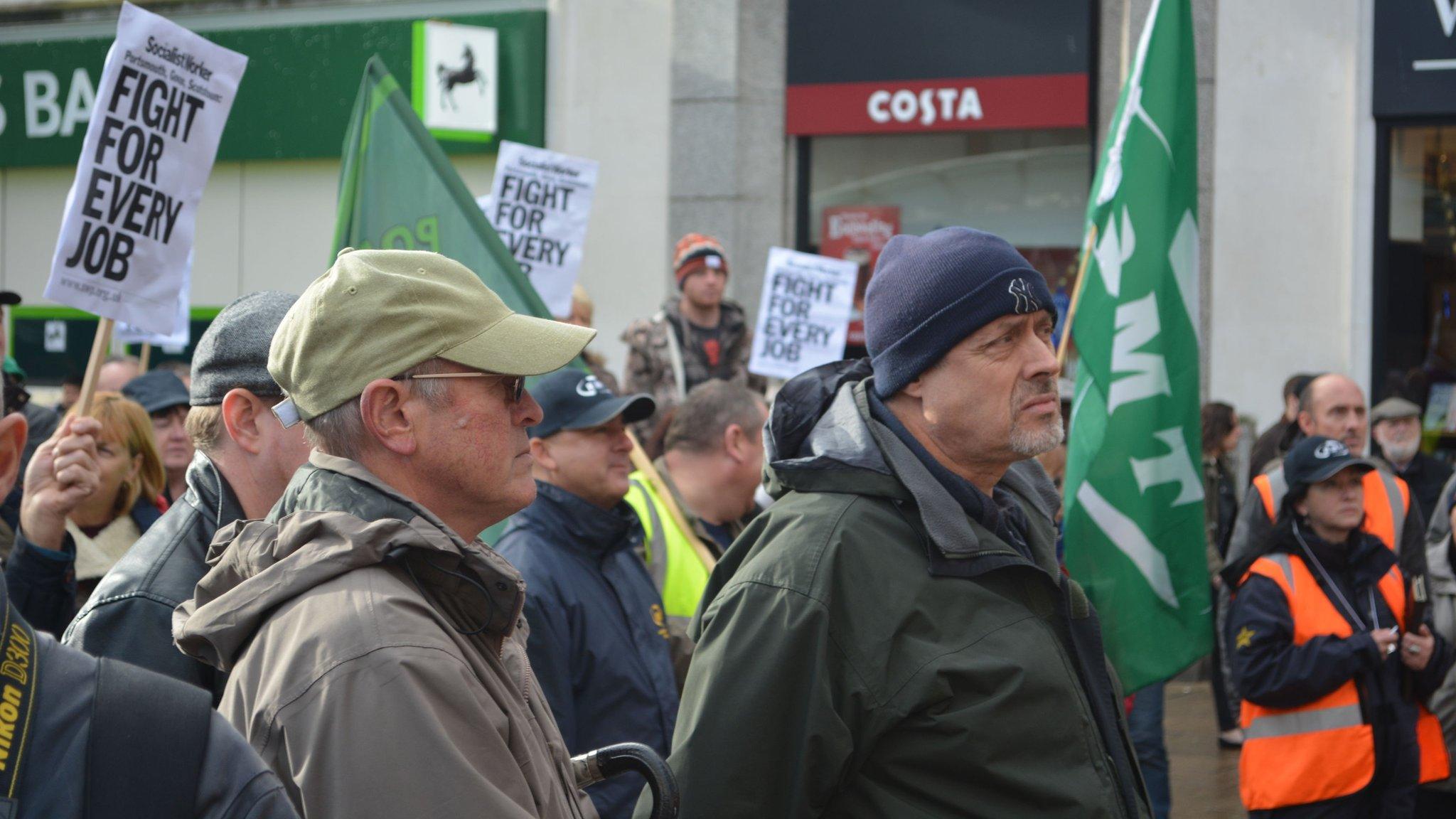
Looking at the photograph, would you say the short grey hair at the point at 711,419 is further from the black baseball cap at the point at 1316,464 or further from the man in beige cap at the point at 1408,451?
the man in beige cap at the point at 1408,451

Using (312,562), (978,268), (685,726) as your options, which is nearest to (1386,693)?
(978,268)

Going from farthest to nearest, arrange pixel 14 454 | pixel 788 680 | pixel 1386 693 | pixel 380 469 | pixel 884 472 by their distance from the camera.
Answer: pixel 1386 693, pixel 884 472, pixel 788 680, pixel 380 469, pixel 14 454

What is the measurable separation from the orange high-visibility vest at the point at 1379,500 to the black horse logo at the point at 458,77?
8574mm

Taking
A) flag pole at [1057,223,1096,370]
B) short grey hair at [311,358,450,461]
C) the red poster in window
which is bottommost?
short grey hair at [311,358,450,461]

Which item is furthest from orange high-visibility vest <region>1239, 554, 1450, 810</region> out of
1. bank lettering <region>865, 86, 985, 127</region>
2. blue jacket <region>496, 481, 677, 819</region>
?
bank lettering <region>865, 86, 985, 127</region>

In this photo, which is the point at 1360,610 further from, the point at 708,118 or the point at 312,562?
the point at 708,118

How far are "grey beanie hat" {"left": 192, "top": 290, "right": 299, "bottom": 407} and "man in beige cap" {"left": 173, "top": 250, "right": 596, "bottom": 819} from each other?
47cm

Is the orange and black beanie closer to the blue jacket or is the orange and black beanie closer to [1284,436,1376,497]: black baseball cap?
[1284,436,1376,497]: black baseball cap

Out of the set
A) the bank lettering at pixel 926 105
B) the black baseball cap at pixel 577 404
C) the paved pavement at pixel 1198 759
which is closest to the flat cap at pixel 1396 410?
the paved pavement at pixel 1198 759

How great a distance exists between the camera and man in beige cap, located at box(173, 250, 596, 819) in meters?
1.88

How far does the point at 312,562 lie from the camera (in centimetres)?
200

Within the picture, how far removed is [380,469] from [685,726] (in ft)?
2.35

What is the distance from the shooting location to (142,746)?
4.63ft

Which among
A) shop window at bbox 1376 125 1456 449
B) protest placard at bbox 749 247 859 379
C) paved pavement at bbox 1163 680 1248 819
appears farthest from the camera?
shop window at bbox 1376 125 1456 449
